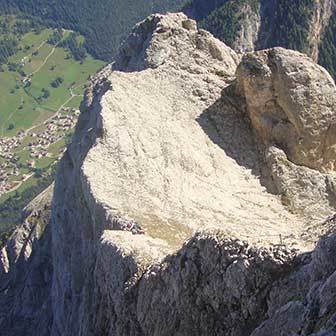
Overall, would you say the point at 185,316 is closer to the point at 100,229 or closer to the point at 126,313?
the point at 126,313

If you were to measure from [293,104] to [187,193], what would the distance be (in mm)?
9224

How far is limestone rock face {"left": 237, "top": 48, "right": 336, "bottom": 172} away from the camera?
140ft

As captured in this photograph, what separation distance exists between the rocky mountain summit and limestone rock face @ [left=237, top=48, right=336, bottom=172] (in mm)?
71

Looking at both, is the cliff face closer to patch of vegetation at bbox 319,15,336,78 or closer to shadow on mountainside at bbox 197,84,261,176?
patch of vegetation at bbox 319,15,336,78

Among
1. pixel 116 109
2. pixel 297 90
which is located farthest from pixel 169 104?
pixel 297 90

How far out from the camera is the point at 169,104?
152ft

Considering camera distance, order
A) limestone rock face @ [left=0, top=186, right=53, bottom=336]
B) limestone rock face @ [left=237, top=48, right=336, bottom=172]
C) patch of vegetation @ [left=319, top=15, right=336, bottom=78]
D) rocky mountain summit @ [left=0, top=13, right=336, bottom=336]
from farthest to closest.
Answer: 1. patch of vegetation @ [left=319, top=15, right=336, bottom=78]
2. limestone rock face @ [left=0, top=186, right=53, bottom=336]
3. limestone rock face @ [left=237, top=48, right=336, bottom=172]
4. rocky mountain summit @ [left=0, top=13, right=336, bottom=336]

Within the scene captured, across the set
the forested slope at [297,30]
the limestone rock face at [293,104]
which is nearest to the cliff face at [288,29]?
the forested slope at [297,30]

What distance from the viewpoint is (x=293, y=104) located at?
141 ft

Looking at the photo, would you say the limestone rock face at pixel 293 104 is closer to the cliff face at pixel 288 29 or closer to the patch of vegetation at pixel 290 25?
the cliff face at pixel 288 29

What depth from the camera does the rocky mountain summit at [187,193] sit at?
23781 millimetres

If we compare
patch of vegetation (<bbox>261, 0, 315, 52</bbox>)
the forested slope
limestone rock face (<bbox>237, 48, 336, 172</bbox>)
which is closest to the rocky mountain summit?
limestone rock face (<bbox>237, 48, 336, 172</bbox>)

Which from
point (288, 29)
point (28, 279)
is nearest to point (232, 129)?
point (28, 279)

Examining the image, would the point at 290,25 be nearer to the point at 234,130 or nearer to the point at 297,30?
the point at 297,30
